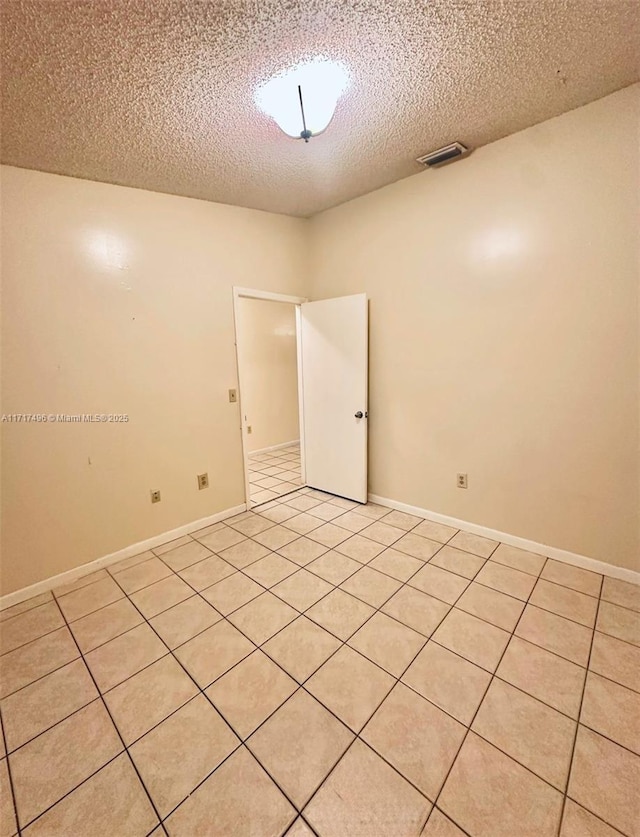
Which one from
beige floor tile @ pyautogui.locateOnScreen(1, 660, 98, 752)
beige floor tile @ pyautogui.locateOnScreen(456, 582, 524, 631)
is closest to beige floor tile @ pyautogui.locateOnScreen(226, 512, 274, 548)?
beige floor tile @ pyautogui.locateOnScreen(1, 660, 98, 752)

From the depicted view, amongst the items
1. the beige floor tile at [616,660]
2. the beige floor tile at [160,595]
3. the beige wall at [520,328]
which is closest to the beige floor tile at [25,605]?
the beige floor tile at [160,595]

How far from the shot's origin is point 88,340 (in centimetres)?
228

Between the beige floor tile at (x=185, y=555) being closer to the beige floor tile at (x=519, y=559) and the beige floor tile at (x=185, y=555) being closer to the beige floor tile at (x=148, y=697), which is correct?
the beige floor tile at (x=148, y=697)

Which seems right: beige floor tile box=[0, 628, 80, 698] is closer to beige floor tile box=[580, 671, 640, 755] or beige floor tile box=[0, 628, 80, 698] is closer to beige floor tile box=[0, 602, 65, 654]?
beige floor tile box=[0, 602, 65, 654]

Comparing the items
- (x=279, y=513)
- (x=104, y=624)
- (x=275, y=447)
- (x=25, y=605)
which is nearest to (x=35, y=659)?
(x=104, y=624)

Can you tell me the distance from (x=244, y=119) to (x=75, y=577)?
9.90 feet

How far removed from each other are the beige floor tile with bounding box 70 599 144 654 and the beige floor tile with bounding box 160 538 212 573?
401 millimetres

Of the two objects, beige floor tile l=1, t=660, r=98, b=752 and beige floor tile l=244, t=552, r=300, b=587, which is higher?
beige floor tile l=244, t=552, r=300, b=587

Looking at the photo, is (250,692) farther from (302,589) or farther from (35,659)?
(35,659)

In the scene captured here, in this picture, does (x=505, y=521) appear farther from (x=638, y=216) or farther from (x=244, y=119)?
(x=244, y=119)

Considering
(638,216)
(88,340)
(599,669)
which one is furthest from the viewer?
(88,340)

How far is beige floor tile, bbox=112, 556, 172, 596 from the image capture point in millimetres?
2184

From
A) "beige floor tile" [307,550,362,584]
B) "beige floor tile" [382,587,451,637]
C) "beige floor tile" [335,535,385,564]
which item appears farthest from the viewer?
"beige floor tile" [335,535,385,564]

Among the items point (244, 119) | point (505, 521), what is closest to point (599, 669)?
point (505, 521)
